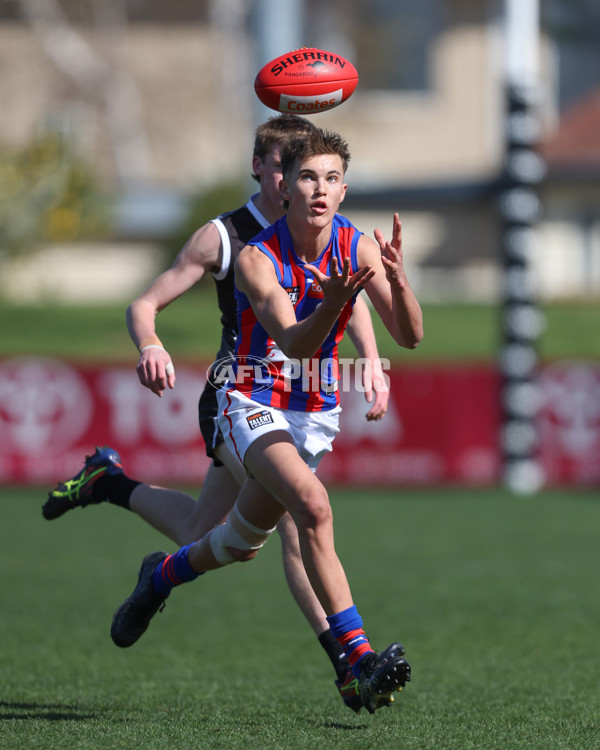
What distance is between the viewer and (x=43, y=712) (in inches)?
186

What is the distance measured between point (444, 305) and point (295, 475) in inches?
853

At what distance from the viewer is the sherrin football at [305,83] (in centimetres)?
478

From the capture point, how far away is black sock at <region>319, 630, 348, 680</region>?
461 centimetres

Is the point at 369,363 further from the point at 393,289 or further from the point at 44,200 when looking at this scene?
the point at 44,200

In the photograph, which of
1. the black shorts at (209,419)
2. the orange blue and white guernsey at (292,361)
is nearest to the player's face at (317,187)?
the orange blue and white guernsey at (292,361)

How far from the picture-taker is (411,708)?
4914 mm

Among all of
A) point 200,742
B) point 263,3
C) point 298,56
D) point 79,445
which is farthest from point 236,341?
point 263,3

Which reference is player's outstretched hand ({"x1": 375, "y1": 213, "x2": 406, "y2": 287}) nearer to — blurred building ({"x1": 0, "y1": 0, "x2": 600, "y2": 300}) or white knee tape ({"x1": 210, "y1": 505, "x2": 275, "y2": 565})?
white knee tape ({"x1": 210, "y1": 505, "x2": 275, "y2": 565})

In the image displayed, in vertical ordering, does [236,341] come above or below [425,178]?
below

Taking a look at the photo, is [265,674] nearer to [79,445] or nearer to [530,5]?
[79,445]

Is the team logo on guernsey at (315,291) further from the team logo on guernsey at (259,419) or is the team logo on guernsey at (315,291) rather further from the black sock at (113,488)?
the black sock at (113,488)

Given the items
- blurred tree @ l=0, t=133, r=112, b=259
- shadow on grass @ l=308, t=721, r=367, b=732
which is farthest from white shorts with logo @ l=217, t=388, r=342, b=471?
blurred tree @ l=0, t=133, r=112, b=259

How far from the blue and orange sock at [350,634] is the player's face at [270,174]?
172 cm

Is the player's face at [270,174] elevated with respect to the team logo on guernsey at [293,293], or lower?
elevated
